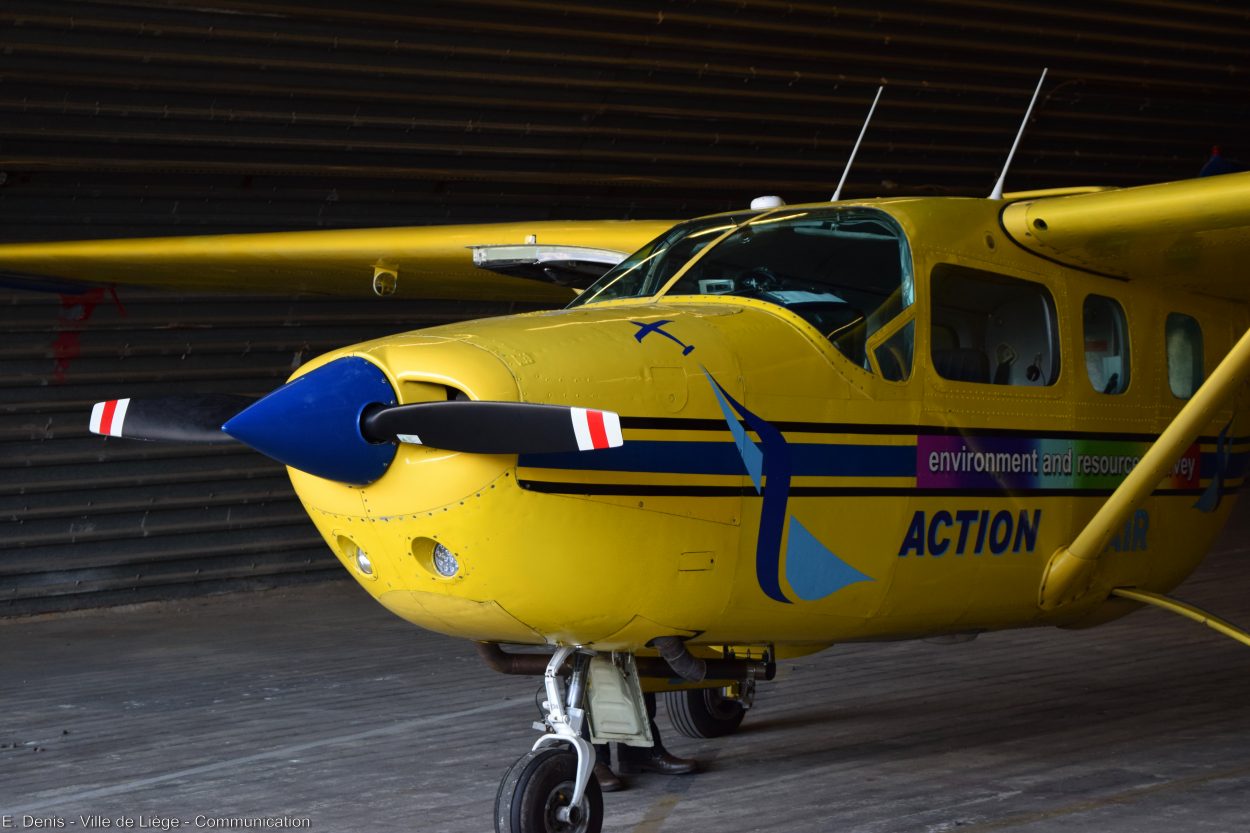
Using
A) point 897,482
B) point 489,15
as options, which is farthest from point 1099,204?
point 489,15

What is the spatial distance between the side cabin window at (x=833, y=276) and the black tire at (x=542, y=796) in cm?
168

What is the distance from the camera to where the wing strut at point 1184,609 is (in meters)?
A: 6.10

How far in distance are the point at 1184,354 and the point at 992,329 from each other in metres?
1.37

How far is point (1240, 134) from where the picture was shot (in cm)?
1517

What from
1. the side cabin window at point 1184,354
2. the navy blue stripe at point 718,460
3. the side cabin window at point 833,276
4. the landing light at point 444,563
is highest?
the side cabin window at point 833,276

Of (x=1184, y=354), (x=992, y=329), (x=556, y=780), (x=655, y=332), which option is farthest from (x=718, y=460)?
(x=1184, y=354)

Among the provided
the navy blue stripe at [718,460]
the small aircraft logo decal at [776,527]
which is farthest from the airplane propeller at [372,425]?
the small aircraft logo decal at [776,527]

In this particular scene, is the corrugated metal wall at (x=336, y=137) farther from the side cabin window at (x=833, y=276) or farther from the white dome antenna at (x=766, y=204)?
the side cabin window at (x=833, y=276)

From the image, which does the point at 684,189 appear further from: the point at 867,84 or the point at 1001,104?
the point at 1001,104

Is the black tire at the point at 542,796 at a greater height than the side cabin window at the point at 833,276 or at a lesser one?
lesser

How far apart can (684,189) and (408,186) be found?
8.31 ft

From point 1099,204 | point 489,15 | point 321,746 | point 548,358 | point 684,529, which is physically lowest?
point 321,746

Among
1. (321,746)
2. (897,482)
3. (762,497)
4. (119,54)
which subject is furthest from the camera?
(119,54)

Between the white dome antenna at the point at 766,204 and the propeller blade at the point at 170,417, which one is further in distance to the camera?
the white dome antenna at the point at 766,204
